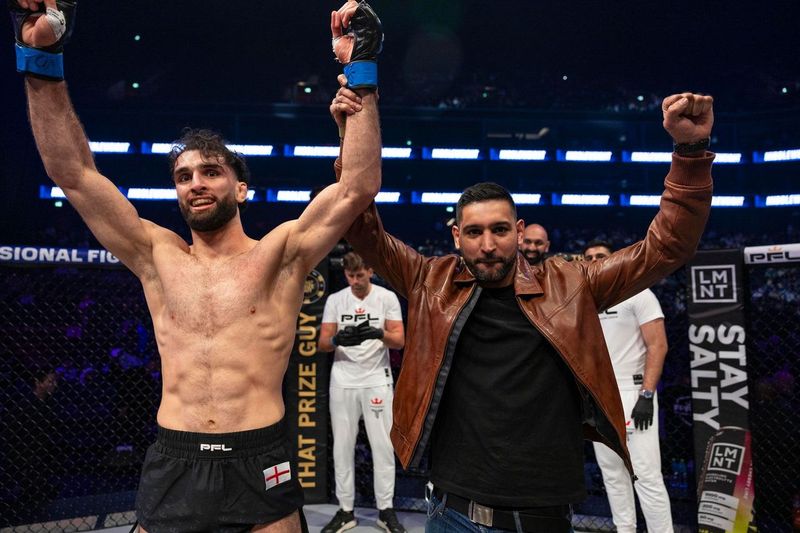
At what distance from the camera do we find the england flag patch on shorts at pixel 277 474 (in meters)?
1.60

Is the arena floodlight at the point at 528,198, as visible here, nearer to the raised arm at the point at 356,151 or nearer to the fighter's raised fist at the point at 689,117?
the raised arm at the point at 356,151

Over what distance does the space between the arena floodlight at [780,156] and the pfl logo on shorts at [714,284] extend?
11446mm

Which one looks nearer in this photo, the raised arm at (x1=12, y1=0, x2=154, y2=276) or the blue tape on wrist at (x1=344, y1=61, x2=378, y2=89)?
the raised arm at (x1=12, y1=0, x2=154, y2=276)

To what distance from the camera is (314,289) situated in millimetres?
4438

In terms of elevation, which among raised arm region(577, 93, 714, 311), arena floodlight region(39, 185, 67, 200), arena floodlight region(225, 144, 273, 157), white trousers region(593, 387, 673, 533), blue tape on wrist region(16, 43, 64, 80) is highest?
arena floodlight region(225, 144, 273, 157)

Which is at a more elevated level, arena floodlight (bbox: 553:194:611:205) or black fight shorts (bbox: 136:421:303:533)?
arena floodlight (bbox: 553:194:611:205)

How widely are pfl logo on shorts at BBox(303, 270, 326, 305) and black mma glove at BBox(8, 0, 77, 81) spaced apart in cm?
293

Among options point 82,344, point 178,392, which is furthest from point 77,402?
point 178,392

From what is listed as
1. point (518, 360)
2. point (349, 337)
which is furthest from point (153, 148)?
point (518, 360)

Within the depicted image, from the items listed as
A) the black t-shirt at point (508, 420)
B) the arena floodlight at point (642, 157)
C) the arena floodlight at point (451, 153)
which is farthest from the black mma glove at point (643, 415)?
the arena floodlight at point (642, 157)

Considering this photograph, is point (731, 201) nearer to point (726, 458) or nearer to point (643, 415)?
point (726, 458)

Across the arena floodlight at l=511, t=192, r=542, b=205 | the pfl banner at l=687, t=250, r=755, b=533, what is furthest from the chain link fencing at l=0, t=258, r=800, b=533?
the arena floodlight at l=511, t=192, r=542, b=205

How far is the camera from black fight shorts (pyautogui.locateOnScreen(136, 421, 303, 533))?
154 centimetres

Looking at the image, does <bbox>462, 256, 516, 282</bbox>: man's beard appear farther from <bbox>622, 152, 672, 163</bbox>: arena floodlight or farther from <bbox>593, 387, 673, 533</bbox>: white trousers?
<bbox>622, 152, 672, 163</bbox>: arena floodlight
